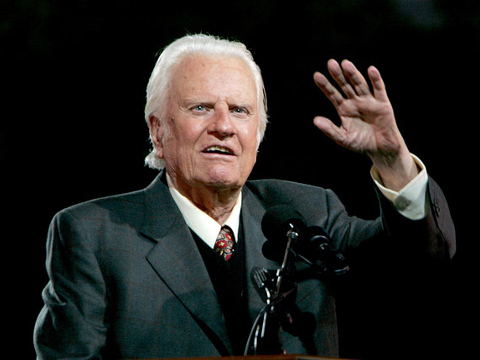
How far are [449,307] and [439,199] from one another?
0.96 metres

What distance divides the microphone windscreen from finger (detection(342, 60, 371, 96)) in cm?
44

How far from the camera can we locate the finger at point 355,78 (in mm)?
1836

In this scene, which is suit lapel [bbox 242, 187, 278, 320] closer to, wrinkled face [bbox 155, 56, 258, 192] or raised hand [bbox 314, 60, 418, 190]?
wrinkled face [bbox 155, 56, 258, 192]

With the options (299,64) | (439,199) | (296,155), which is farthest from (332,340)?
(299,64)

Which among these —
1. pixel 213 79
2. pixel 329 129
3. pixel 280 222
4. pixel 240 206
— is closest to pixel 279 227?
pixel 280 222

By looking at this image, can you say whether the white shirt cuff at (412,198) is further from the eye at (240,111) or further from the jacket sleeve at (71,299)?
the jacket sleeve at (71,299)

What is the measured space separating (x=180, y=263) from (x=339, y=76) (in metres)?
0.76

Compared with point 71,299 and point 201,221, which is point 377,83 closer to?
point 201,221

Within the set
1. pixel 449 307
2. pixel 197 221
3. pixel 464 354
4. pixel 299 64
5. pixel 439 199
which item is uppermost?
pixel 299 64

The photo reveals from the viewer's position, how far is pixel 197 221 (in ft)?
7.26

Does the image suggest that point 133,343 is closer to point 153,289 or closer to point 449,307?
A: point 153,289

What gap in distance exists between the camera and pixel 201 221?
7.26 feet

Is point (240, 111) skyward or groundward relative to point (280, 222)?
skyward

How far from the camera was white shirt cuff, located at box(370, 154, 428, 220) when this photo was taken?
1907 mm
